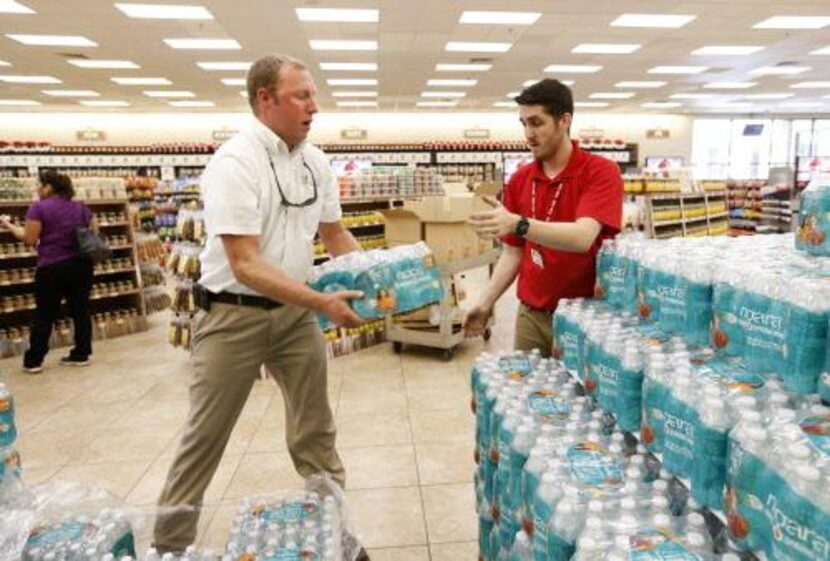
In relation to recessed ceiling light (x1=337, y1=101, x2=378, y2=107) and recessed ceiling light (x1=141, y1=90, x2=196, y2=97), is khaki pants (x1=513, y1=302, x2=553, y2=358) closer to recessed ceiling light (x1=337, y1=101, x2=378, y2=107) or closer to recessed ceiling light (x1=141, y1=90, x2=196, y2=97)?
recessed ceiling light (x1=141, y1=90, x2=196, y2=97)

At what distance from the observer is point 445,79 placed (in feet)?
47.4

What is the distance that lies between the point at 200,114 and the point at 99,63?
322 inches

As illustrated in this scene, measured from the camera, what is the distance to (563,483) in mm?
1587

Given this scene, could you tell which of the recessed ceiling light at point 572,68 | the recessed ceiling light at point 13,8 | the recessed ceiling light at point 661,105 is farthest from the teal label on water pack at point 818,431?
the recessed ceiling light at point 661,105

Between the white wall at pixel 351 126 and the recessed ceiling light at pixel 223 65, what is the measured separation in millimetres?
7767

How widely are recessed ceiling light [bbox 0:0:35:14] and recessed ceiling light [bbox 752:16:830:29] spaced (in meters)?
10.5

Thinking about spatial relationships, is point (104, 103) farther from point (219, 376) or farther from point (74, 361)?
point (219, 376)

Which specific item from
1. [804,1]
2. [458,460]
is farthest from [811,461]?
[804,1]

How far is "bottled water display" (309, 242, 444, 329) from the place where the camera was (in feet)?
8.07

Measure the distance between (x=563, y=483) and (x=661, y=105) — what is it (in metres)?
20.7

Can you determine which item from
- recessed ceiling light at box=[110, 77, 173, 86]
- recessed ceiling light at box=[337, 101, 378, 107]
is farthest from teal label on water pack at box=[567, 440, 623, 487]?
recessed ceiling light at box=[337, 101, 378, 107]

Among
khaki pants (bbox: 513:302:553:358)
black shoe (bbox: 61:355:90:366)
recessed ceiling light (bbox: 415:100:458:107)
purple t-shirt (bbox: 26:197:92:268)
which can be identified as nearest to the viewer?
khaki pants (bbox: 513:302:553:358)

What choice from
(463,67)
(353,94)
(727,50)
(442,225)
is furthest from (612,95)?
(442,225)

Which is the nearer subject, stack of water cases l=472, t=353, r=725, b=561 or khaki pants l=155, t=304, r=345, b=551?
stack of water cases l=472, t=353, r=725, b=561
